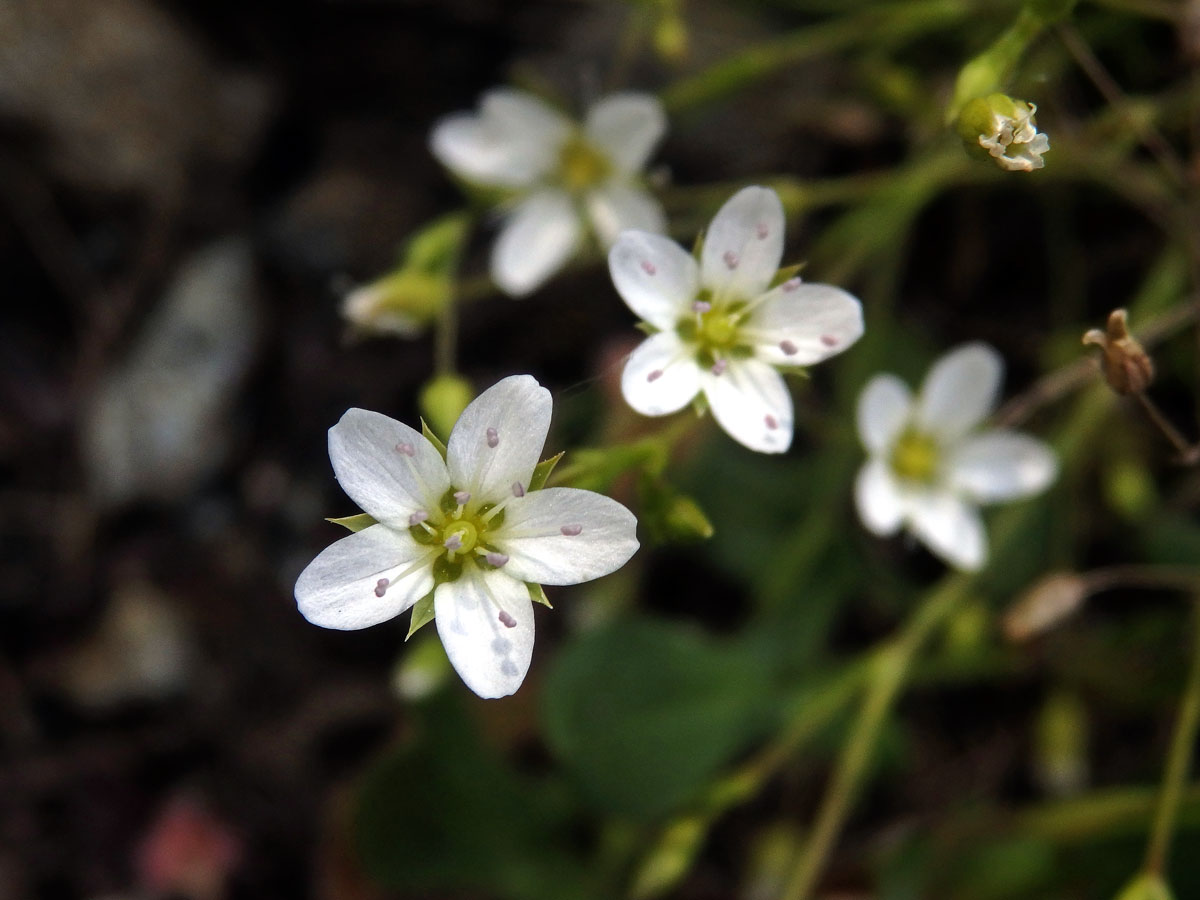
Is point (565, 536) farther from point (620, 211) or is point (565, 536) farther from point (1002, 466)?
point (1002, 466)

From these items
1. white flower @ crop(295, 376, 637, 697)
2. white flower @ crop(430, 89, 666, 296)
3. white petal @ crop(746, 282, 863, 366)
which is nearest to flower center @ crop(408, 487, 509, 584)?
white flower @ crop(295, 376, 637, 697)

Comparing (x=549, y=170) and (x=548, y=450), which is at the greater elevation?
(x=549, y=170)

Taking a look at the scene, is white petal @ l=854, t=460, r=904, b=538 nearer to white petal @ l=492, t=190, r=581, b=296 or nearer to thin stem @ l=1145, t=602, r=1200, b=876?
thin stem @ l=1145, t=602, r=1200, b=876

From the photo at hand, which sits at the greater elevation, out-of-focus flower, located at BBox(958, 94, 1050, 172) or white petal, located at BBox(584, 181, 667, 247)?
white petal, located at BBox(584, 181, 667, 247)

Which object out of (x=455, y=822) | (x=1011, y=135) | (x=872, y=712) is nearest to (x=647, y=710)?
(x=872, y=712)

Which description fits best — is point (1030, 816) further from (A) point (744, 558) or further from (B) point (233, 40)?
(B) point (233, 40)

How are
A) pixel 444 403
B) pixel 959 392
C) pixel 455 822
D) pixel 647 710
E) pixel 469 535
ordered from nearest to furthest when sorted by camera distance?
pixel 469 535 → pixel 444 403 → pixel 959 392 → pixel 647 710 → pixel 455 822
